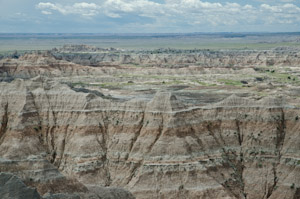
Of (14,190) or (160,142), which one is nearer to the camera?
(14,190)

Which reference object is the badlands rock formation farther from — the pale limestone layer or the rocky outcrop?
the rocky outcrop

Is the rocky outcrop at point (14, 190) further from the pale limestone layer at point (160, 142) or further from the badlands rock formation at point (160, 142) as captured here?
the pale limestone layer at point (160, 142)

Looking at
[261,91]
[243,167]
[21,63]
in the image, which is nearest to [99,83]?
[21,63]

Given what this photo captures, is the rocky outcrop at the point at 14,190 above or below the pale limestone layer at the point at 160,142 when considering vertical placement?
above

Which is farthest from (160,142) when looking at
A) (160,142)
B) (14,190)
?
(14,190)

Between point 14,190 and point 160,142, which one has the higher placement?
point 14,190

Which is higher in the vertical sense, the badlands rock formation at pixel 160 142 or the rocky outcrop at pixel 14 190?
the rocky outcrop at pixel 14 190

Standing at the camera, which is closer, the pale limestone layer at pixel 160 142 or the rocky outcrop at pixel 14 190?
the rocky outcrop at pixel 14 190

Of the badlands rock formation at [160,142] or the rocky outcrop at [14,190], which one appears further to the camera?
the badlands rock formation at [160,142]

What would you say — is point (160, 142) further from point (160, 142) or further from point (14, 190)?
point (14, 190)

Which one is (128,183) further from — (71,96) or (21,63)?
(21,63)

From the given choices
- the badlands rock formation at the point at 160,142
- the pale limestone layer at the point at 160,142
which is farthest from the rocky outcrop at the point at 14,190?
the pale limestone layer at the point at 160,142
